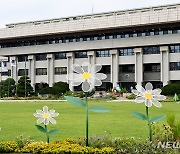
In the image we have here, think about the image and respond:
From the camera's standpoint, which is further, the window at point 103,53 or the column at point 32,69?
the column at point 32,69

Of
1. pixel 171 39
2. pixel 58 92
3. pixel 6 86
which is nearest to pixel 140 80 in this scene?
pixel 171 39

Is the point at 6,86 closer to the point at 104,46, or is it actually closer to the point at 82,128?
the point at 104,46

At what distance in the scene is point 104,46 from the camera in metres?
56.3

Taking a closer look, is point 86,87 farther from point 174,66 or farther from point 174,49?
point 174,49

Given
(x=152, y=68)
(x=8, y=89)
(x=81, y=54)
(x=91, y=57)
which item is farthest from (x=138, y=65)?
(x=8, y=89)

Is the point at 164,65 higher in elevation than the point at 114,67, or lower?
higher

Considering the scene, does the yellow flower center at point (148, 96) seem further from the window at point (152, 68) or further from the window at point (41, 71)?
the window at point (41, 71)

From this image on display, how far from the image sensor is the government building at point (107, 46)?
51.8 meters

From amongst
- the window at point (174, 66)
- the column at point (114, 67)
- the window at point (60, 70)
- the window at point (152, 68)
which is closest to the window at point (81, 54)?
the window at point (60, 70)

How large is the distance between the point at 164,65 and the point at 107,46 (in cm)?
980

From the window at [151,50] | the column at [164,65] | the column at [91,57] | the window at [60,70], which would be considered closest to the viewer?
the column at [164,65]

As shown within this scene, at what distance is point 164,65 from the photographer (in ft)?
170

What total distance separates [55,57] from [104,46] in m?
10.5

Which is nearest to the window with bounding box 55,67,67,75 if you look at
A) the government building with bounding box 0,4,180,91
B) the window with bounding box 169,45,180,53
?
the government building with bounding box 0,4,180,91
